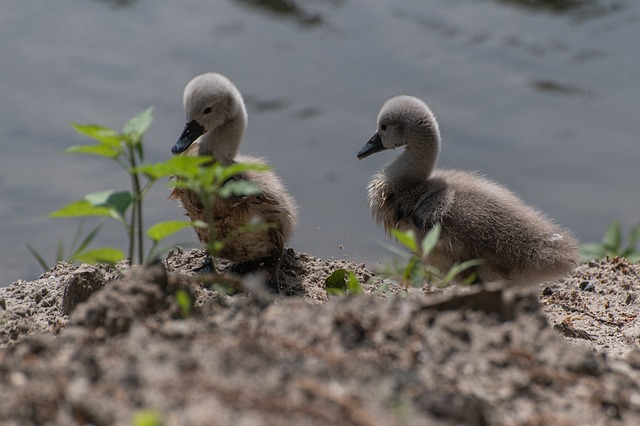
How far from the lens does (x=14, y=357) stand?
2492 millimetres

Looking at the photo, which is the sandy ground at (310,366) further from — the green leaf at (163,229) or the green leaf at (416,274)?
the green leaf at (416,274)

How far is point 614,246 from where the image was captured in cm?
656

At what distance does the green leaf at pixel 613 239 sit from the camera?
6547 mm

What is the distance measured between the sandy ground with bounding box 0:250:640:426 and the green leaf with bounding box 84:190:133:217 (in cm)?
21

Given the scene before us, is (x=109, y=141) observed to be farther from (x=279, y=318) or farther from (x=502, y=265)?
(x=502, y=265)

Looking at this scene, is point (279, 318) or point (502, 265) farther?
point (502, 265)

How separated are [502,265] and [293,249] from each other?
1422mm

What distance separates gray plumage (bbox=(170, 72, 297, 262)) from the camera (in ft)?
18.0

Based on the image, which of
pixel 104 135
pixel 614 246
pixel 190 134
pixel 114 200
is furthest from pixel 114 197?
pixel 614 246

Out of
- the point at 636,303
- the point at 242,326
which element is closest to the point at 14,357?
the point at 242,326

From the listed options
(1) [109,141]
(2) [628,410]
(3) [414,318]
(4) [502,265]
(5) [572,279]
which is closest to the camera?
(2) [628,410]

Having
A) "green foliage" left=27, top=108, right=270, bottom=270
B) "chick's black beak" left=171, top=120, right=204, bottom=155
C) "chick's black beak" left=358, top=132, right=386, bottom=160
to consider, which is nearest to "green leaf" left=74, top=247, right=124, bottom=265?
"green foliage" left=27, top=108, right=270, bottom=270

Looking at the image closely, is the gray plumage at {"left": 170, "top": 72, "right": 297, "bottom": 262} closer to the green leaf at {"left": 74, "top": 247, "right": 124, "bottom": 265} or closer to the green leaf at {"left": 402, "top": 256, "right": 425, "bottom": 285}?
the green leaf at {"left": 402, "top": 256, "right": 425, "bottom": 285}

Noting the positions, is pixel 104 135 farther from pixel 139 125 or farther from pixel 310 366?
pixel 310 366
